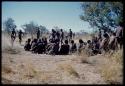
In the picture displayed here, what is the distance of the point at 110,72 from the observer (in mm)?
10430

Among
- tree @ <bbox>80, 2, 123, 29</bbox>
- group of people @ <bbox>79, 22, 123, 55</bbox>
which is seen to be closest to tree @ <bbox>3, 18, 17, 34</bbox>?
tree @ <bbox>80, 2, 123, 29</bbox>

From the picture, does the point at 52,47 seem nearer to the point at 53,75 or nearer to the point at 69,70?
the point at 69,70

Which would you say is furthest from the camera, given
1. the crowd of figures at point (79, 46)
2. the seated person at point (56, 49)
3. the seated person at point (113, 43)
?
the seated person at point (56, 49)

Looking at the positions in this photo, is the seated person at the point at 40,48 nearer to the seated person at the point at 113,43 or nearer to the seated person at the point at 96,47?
the seated person at the point at 96,47

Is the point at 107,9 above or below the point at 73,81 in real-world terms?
above

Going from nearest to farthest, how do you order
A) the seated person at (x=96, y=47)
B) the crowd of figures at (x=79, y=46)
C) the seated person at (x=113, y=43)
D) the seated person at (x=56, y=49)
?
the seated person at (x=113, y=43) < the crowd of figures at (x=79, y=46) < the seated person at (x=96, y=47) < the seated person at (x=56, y=49)

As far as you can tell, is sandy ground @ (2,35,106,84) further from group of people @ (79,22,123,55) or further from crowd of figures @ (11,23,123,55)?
crowd of figures @ (11,23,123,55)

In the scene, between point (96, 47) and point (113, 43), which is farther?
point (96, 47)

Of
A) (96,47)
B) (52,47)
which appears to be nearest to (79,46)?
(96,47)

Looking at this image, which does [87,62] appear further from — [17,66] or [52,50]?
[52,50]

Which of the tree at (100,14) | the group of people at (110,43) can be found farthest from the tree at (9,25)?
the group of people at (110,43)

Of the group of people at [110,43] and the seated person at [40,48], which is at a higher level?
the group of people at [110,43]

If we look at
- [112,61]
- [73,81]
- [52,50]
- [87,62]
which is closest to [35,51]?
[52,50]

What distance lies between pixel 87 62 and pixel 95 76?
2869 mm
